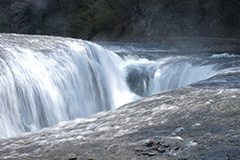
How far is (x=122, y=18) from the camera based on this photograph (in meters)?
31.8

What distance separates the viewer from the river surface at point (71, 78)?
697 centimetres

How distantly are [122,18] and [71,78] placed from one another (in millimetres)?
23565

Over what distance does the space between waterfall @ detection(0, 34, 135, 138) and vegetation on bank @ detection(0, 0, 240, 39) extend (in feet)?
41.8

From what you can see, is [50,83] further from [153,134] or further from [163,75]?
[163,75]

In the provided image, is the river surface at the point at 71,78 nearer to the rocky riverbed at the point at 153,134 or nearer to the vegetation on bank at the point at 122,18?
the rocky riverbed at the point at 153,134

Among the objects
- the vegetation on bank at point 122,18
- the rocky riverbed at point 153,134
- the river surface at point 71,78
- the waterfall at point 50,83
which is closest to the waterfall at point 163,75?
the river surface at point 71,78

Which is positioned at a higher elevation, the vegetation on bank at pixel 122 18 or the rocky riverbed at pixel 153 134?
the vegetation on bank at pixel 122 18

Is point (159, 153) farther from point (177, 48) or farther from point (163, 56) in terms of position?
point (177, 48)

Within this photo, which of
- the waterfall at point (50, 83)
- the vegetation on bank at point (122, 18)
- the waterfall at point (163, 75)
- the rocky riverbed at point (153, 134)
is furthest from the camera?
the vegetation on bank at point (122, 18)

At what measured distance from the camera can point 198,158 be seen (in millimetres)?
3289

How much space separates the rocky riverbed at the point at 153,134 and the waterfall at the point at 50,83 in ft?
5.73

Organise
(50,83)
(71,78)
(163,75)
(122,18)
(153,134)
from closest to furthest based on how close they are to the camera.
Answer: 1. (153,134)
2. (50,83)
3. (71,78)
4. (163,75)
5. (122,18)

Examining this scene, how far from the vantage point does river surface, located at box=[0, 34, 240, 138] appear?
6973 millimetres

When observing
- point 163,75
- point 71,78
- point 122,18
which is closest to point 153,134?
point 71,78
